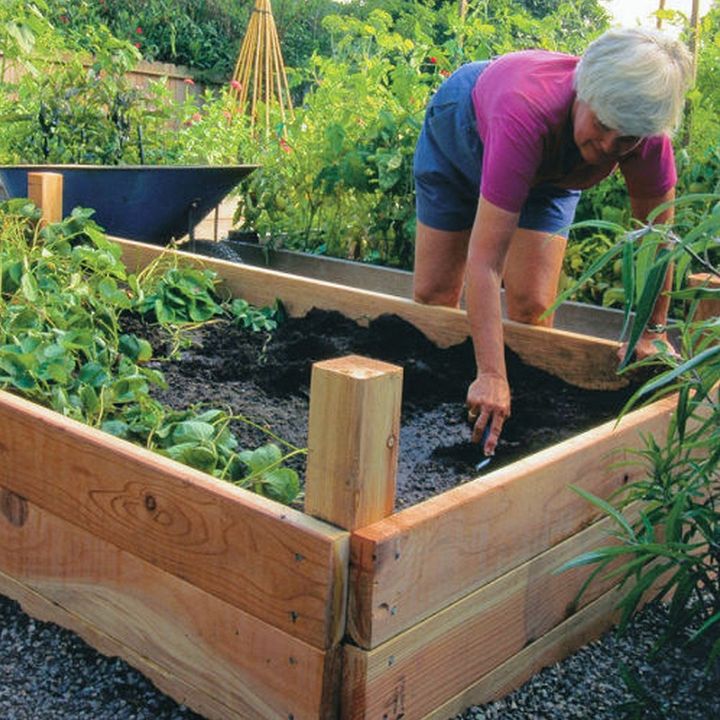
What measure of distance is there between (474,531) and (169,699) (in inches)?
26.4

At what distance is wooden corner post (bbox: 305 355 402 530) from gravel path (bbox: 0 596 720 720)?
536 millimetres

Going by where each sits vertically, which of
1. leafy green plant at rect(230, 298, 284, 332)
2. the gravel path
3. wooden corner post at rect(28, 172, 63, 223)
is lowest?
the gravel path

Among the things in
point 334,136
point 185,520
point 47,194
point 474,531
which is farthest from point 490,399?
point 334,136

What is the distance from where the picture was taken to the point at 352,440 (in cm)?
154

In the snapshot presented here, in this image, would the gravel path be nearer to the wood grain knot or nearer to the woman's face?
the wood grain knot

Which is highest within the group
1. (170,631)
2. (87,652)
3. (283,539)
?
(283,539)

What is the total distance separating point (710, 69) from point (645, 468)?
9.62ft

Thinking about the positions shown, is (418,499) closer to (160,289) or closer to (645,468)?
(645,468)

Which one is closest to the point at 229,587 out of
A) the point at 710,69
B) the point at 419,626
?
the point at 419,626

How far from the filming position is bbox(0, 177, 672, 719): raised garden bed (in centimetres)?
160

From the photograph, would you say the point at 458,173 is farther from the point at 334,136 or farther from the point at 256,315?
the point at 334,136

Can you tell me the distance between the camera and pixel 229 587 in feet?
5.77

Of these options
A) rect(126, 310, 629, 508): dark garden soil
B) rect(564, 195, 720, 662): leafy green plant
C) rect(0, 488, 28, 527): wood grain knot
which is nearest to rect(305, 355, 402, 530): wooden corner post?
rect(564, 195, 720, 662): leafy green plant

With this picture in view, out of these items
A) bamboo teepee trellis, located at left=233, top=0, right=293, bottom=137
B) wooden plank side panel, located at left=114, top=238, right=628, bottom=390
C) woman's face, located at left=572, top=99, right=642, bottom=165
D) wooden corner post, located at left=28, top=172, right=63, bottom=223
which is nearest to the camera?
woman's face, located at left=572, top=99, right=642, bottom=165
